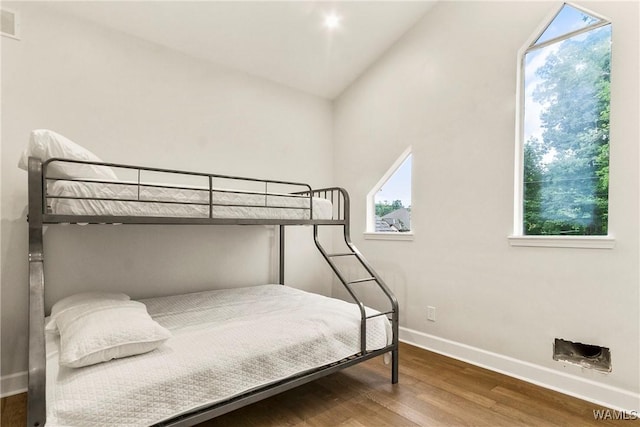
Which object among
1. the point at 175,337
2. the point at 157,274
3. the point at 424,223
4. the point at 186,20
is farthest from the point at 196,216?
the point at 424,223

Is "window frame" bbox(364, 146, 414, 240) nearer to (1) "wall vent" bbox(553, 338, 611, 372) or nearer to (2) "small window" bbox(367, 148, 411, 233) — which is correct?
(2) "small window" bbox(367, 148, 411, 233)

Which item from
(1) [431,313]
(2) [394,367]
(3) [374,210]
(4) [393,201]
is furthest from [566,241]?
(3) [374,210]

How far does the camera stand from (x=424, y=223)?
286 cm

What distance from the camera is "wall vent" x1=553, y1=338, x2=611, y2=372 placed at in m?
1.95

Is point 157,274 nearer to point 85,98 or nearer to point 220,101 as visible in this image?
point 85,98

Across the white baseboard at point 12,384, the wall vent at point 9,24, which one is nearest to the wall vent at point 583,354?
the white baseboard at point 12,384

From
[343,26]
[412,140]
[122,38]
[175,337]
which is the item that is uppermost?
[343,26]

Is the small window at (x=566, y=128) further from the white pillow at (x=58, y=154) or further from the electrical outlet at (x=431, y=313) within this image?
the white pillow at (x=58, y=154)

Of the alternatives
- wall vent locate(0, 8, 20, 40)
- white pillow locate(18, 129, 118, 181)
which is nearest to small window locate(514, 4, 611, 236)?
white pillow locate(18, 129, 118, 181)

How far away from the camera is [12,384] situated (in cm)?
207

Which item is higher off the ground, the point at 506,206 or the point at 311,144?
the point at 311,144

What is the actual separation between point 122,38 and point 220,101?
2.63 feet

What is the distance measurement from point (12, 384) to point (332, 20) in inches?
132

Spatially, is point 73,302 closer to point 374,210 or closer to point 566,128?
point 374,210
